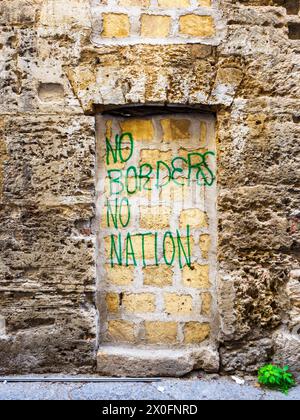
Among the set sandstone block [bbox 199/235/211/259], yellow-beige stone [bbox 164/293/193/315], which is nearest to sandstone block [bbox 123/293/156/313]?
yellow-beige stone [bbox 164/293/193/315]

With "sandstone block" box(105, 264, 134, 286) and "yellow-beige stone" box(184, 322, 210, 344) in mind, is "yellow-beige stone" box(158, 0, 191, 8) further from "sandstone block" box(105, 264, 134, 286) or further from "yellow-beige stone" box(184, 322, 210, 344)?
A: "yellow-beige stone" box(184, 322, 210, 344)

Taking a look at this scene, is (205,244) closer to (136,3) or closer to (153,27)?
(153,27)

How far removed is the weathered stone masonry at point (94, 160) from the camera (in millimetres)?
3439

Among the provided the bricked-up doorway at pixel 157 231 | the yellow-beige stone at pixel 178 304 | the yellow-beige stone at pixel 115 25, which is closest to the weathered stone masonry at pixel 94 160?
the yellow-beige stone at pixel 115 25

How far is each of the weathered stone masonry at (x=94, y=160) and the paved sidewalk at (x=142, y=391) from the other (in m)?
0.15

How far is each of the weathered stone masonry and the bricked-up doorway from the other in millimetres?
135

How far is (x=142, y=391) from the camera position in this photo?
10.7 ft

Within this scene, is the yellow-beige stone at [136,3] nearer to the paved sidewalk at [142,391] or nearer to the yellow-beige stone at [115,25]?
the yellow-beige stone at [115,25]

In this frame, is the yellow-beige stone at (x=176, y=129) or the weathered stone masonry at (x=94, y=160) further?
the yellow-beige stone at (x=176, y=129)

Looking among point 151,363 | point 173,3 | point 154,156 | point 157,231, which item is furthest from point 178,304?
point 173,3

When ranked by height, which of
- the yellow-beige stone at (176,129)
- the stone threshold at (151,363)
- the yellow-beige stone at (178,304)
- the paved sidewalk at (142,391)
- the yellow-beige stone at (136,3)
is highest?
the yellow-beige stone at (136,3)

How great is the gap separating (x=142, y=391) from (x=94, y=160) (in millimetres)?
1744

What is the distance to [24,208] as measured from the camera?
344 centimetres

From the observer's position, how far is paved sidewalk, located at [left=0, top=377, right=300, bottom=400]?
10.4 feet
